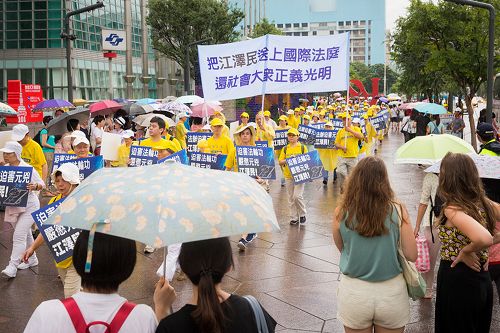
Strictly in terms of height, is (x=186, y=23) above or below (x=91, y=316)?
above

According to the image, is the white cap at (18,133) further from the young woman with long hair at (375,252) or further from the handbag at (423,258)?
the young woman with long hair at (375,252)

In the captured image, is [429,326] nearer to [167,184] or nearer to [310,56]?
[167,184]

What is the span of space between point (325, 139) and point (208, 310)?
13.2 meters

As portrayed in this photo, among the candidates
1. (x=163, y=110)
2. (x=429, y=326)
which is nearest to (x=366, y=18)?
(x=163, y=110)

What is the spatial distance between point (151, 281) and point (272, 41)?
17.9ft

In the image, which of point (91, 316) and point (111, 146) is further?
point (111, 146)

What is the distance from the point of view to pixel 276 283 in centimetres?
781

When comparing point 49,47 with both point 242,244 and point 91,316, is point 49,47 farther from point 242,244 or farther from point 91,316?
point 91,316

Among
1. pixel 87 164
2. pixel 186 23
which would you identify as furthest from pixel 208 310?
pixel 186 23

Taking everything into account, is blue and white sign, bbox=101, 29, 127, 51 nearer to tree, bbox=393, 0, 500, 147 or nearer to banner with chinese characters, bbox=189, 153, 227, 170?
tree, bbox=393, 0, 500, 147

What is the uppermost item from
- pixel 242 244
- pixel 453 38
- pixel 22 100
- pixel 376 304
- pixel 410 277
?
pixel 453 38

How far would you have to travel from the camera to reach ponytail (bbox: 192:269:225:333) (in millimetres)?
2707

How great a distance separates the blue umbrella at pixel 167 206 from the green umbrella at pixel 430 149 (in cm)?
338

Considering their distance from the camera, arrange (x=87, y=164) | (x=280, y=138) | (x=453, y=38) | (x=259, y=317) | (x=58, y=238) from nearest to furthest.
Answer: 1. (x=259, y=317)
2. (x=58, y=238)
3. (x=87, y=164)
4. (x=280, y=138)
5. (x=453, y=38)
